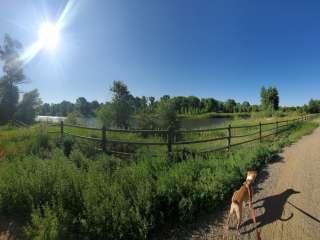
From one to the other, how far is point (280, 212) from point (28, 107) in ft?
115

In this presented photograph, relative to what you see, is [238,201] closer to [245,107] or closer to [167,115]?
[167,115]

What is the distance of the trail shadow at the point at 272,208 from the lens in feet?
11.0

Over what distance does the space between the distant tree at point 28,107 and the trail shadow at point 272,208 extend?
32.2 m

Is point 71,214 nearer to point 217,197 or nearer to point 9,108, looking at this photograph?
point 217,197

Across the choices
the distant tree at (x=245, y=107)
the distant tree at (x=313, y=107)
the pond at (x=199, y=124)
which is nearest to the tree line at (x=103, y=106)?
the pond at (x=199, y=124)

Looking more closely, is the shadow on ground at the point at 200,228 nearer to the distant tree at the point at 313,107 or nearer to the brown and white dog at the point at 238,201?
the brown and white dog at the point at 238,201

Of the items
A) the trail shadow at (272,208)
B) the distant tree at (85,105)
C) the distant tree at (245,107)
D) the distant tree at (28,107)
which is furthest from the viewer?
the distant tree at (245,107)

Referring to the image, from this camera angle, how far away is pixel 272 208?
377 cm

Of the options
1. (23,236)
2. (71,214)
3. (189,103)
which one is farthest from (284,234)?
(189,103)

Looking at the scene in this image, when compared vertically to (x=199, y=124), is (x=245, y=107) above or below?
above

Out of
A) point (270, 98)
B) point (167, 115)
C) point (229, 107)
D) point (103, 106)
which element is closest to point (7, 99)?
point (103, 106)

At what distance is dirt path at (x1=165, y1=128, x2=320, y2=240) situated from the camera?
10.0 feet

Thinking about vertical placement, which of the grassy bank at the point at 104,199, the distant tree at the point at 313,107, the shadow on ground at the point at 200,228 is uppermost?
the distant tree at the point at 313,107

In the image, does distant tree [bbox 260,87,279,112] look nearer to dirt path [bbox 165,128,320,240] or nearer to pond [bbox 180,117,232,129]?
pond [bbox 180,117,232,129]
